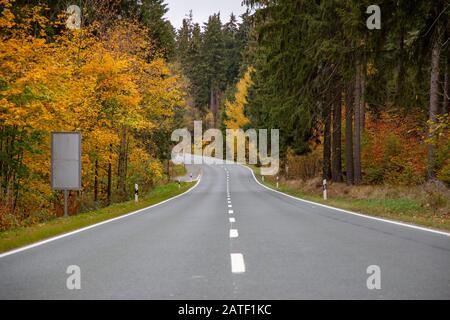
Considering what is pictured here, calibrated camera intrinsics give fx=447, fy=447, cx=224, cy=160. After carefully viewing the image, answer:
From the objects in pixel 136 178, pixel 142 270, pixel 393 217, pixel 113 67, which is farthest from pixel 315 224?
pixel 136 178

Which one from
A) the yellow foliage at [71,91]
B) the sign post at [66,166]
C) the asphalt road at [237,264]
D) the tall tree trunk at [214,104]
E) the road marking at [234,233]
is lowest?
the road marking at [234,233]

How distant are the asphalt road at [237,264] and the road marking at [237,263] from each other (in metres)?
0.01

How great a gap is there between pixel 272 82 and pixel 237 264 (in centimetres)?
2203

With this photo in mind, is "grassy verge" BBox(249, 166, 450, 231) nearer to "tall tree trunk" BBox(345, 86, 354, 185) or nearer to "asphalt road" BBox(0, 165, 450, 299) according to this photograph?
"asphalt road" BBox(0, 165, 450, 299)

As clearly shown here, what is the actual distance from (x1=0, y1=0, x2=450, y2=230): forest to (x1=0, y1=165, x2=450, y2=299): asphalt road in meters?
4.89

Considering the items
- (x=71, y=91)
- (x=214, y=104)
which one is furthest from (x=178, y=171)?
(x=71, y=91)

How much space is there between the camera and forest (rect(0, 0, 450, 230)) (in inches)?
555

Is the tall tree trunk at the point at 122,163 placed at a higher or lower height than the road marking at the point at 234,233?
higher

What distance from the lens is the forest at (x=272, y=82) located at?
555 inches

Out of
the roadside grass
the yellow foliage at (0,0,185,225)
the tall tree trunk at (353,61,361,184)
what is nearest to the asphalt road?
the yellow foliage at (0,0,185,225)

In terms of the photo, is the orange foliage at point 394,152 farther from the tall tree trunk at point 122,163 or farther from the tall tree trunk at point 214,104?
the tall tree trunk at point 214,104

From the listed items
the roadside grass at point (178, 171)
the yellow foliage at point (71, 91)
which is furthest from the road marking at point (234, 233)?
the roadside grass at point (178, 171)

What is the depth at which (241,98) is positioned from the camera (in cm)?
7569
